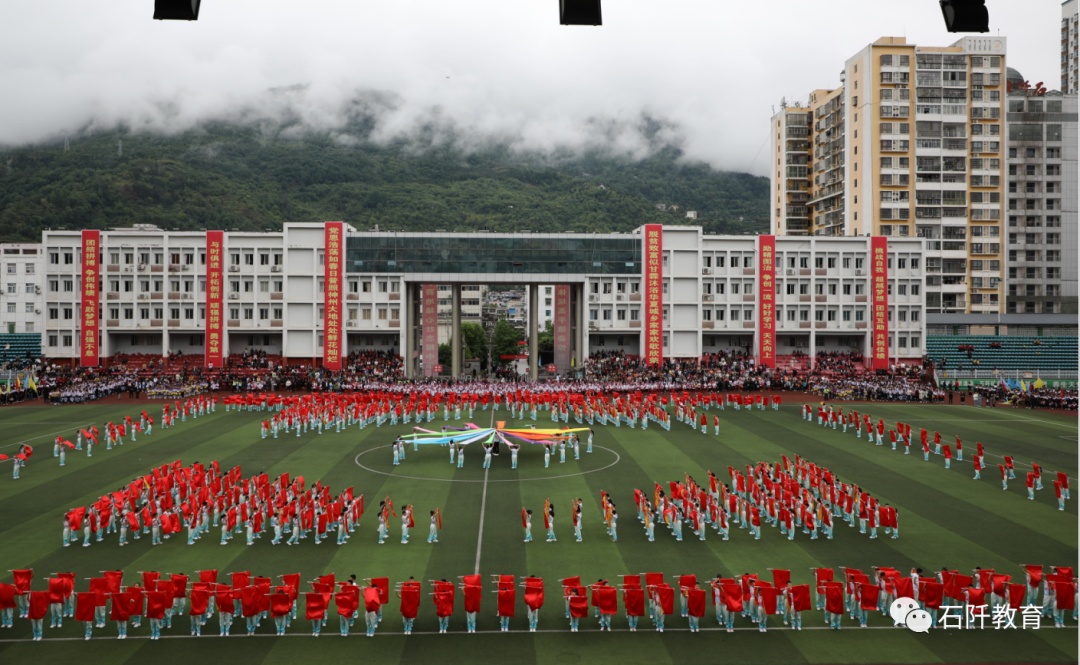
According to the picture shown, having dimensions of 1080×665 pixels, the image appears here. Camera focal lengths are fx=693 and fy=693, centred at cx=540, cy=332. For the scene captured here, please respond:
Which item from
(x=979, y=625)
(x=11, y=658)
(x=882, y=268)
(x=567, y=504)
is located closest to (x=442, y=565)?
(x=567, y=504)

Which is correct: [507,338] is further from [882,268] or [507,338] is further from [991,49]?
[991,49]

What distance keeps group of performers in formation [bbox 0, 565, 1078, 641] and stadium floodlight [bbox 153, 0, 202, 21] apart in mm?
11356

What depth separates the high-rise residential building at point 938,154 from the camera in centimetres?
7662

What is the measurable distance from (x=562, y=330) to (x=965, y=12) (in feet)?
209

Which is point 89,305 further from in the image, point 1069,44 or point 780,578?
point 1069,44

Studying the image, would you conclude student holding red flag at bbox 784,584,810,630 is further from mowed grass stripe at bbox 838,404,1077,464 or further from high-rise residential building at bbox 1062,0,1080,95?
high-rise residential building at bbox 1062,0,1080,95

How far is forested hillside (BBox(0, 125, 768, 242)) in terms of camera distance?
90062mm

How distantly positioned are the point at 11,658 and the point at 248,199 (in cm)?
10075

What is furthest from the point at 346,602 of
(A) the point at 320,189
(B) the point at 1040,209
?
(A) the point at 320,189

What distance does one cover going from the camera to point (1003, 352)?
71.4 metres

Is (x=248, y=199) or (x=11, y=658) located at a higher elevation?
(x=248, y=199)

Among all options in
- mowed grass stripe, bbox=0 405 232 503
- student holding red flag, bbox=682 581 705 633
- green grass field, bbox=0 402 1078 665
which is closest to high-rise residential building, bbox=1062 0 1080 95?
green grass field, bbox=0 402 1078 665

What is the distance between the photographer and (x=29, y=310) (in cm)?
6475

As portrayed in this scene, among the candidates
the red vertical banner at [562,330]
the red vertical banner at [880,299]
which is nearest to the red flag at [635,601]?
the red vertical banner at [562,330]
